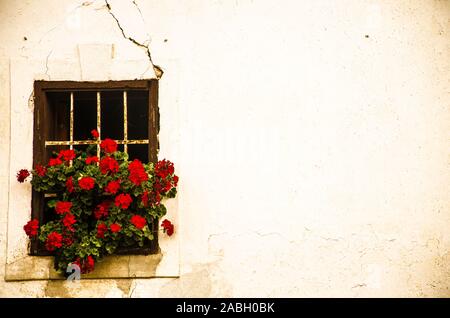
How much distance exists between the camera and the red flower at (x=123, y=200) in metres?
3.51

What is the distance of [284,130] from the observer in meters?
3.90

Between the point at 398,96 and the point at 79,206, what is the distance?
2816mm

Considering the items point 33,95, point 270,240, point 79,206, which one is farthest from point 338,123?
point 33,95

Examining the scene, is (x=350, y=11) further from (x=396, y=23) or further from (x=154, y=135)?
(x=154, y=135)

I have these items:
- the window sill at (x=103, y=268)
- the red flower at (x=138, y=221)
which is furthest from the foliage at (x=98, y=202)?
the window sill at (x=103, y=268)

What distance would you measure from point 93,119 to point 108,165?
0.76m

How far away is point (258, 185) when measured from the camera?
3.87m

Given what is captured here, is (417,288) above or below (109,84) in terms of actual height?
below

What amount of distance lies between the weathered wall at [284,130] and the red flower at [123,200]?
1.59 feet

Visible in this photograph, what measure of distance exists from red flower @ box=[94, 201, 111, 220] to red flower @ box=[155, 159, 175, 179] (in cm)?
46

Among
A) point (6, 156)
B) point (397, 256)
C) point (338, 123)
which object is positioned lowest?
point (397, 256)

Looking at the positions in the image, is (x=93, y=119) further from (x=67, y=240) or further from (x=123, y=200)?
(x=67, y=240)

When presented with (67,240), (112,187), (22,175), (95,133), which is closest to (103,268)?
(67,240)

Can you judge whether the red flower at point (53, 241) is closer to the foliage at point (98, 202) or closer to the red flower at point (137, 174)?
A: the foliage at point (98, 202)
